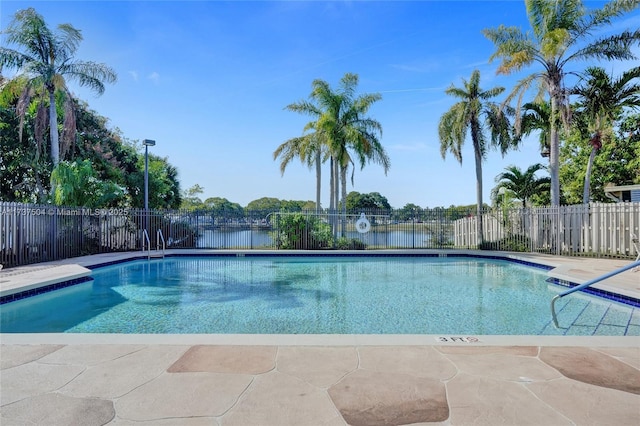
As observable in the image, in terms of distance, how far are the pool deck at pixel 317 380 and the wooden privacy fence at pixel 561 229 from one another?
369 inches

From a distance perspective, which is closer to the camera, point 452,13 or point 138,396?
point 138,396

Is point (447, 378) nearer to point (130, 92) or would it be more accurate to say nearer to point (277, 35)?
point (277, 35)

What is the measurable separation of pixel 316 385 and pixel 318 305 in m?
3.67

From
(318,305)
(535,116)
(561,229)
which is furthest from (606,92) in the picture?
(318,305)

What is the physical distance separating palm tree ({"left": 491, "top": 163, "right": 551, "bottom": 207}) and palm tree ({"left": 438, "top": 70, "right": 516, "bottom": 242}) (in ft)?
19.2

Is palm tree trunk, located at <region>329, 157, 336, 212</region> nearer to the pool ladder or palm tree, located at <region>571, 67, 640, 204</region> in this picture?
the pool ladder

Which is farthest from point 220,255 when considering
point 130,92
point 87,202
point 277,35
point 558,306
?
point 558,306

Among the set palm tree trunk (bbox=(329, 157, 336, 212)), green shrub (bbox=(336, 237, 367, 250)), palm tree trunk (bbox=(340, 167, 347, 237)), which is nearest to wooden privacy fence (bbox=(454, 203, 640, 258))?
green shrub (bbox=(336, 237, 367, 250))

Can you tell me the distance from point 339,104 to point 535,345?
1368 centimetres

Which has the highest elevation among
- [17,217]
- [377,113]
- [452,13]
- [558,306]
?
[452,13]

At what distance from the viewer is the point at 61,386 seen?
275 cm

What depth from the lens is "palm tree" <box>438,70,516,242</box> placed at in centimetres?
1478

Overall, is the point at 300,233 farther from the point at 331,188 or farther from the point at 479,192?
the point at 479,192

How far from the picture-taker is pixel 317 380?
9.25 ft
